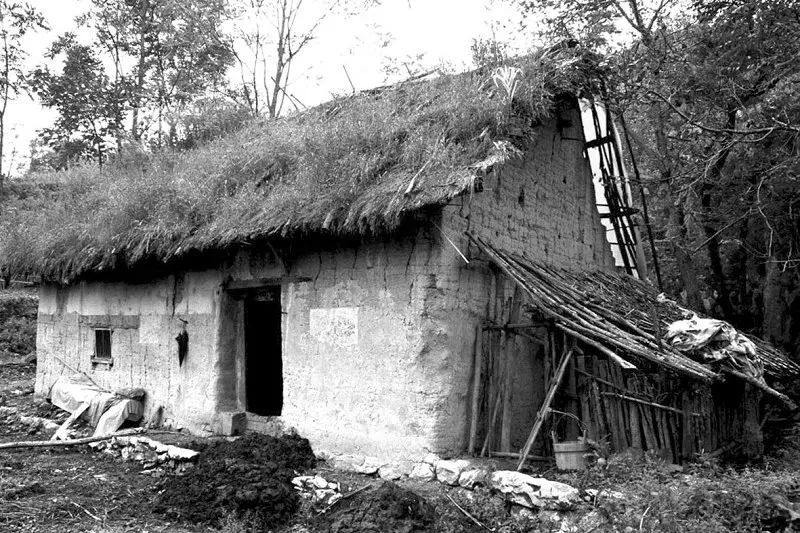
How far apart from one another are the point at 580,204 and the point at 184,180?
16.7 feet

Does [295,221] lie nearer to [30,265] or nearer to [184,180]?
[184,180]

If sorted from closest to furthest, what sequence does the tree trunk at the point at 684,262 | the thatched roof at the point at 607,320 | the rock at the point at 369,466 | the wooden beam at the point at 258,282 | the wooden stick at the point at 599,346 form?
the wooden stick at the point at 599,346 < the thatched roof at the point at 607,320 < the rock at the point at 369,466 < the wooden beam at the point at 258,282 < the tree trunk at the point at 684,262

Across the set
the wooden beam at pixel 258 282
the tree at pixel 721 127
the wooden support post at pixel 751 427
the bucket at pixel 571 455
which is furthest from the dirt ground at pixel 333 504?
the tree at pixel 721 127

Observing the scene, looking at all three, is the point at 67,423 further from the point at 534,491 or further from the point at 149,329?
the point at 534,491

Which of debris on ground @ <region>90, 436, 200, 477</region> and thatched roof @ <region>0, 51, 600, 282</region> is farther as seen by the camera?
debris on ground @ <region>90, 436, 200, 477</region>

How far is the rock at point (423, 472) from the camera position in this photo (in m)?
5.85

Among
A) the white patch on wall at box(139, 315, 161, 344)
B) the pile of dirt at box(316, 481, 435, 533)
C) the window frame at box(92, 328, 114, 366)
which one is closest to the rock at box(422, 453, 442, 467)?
the pile of dirt at box(316, 481, 435, 533)

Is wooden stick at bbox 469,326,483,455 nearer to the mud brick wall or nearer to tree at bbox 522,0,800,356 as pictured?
the mud brick wall

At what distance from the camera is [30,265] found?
9.94 meters

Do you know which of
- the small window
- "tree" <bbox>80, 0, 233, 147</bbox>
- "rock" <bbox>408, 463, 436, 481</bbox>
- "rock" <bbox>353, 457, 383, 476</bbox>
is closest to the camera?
"rock" <bbox>408, 463, 436, 481</bbox>

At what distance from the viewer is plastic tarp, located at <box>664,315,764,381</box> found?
6.16 m

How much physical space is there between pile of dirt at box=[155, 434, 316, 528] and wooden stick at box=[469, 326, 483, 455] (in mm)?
1600

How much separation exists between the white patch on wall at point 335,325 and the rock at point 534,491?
205 cm

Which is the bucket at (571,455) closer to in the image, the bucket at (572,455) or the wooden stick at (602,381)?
the bucket at (572,455)
